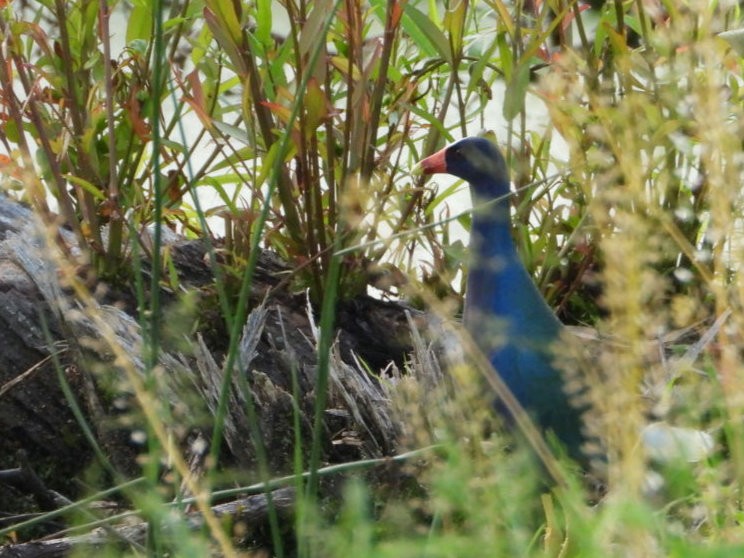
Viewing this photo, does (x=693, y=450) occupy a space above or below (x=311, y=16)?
below

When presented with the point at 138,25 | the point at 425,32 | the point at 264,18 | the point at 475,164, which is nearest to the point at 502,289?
the point at 475,164

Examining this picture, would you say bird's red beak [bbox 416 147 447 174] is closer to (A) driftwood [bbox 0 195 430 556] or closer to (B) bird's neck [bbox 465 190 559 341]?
(B) bird's neck [bbox 465 190 559 341]

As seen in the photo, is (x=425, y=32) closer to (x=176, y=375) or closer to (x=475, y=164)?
(x=475, y=164)

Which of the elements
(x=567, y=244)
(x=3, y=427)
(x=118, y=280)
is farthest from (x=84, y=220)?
(x=567, y=244)

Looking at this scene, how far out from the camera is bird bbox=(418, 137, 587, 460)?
→ 5.94 feet

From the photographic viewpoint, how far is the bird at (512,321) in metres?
1.81

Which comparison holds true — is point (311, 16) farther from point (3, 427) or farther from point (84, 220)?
point (3, 427)

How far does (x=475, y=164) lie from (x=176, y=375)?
1.93ft

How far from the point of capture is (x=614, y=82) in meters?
2.30

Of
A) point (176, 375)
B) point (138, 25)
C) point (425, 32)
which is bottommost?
point (176, 375)

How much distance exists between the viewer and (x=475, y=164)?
1989 mm

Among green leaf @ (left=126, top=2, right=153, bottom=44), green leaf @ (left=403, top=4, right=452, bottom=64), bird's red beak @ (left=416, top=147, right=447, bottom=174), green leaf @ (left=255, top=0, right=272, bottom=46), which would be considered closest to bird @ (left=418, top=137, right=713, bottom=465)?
bird's red beak @ (left=416, top=147, right=447, bottom=174)

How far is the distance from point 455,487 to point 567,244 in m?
1.34

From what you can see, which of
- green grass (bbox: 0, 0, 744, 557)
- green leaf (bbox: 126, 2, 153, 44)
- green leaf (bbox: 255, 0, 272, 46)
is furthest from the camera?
green leaf (bbox: 126, 2, 153, 44)
